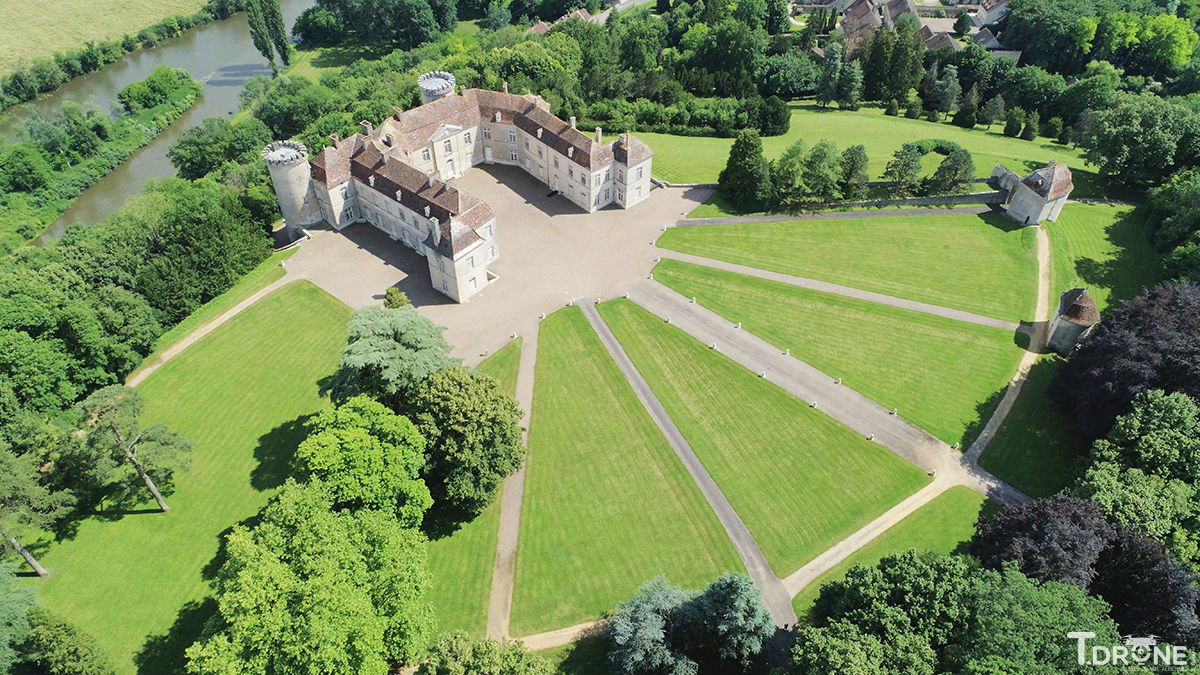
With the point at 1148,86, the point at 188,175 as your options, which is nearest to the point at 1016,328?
the point at 1148,86

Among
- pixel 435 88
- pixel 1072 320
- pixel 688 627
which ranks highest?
pixel 435 88

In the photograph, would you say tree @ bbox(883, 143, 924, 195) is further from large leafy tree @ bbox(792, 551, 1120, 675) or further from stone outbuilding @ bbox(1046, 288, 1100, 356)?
large leafy tree @ bbox(792, 551, 1120, 675)

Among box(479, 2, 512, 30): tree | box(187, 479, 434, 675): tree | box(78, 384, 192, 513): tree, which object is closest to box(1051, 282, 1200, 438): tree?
box(187, 479, 434, 675): tree

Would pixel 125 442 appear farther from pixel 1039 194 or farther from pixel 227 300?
pixel 1039 194

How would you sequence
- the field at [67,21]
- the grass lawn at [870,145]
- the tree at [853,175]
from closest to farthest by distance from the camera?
1. the tree at [853,175]
2. the grass lawn at [870,145]
3. the field at [67,21]

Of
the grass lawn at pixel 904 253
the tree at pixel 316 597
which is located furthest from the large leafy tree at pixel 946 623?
the grass lawn at pixel 904 253

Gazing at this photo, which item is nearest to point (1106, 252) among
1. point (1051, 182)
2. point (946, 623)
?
point (1051, 182)

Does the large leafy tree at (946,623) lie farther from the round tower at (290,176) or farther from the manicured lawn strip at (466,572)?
the round tower at (290,176)

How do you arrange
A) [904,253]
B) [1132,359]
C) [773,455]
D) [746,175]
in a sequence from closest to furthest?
[1132,359], [773,455], [904,253], [746,175]
